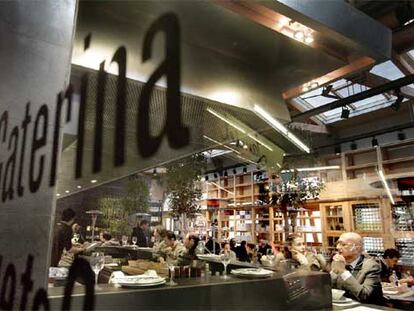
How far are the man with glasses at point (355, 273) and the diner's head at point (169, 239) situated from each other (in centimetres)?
147

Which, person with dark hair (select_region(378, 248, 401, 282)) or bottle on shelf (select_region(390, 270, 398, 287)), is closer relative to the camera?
bottle on shelf (select_region(390, 270, 398, 287))

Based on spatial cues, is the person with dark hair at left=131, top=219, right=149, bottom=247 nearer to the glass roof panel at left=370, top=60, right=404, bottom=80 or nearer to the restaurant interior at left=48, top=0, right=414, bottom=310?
the restaurant interior at left=48, top=0, right=414, bottom=310

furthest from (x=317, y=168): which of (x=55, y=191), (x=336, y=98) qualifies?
(x=55, y=191)

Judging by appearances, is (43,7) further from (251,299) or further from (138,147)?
(251,299)

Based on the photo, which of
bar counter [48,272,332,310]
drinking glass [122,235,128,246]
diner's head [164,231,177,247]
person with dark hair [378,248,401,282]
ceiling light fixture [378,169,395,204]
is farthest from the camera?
ceiling light fixture [378,169,395,204]

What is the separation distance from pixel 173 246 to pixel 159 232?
0.17 m

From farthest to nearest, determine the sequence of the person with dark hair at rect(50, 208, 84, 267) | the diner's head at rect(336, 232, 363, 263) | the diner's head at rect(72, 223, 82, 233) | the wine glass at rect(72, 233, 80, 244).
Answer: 1. the diner's head at rect(336, 232, 363, 263)
2. the diner's head at rect(72, 223, 82, 233)
3. the wine glass at rect(72, 233, 80, 244)
4. the person with dark hair at rect(50, 208, 84, 267)

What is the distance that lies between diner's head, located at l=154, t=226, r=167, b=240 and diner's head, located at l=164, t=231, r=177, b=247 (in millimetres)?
33

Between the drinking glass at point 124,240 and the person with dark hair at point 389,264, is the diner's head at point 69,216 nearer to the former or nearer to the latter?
the drinking glass at point 124,240

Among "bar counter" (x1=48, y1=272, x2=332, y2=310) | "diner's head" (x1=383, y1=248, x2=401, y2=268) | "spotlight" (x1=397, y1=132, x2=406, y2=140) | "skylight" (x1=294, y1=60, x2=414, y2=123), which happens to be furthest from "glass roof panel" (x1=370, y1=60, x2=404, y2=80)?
"bar counter" (x1=48, y1=272, x2=332, y2=310)

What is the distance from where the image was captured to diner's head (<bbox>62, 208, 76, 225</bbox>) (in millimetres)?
1600

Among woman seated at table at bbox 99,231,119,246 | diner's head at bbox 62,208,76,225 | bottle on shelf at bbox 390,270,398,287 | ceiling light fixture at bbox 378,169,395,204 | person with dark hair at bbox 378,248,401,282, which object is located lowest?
bottle on shelf at bbox 390,270,398,287

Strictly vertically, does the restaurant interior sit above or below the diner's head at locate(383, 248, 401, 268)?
above

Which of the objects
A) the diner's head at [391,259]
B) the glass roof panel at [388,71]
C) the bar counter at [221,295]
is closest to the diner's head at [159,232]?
the bar counter at [221,295]
